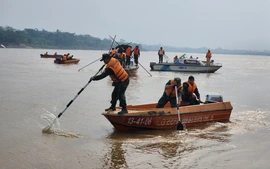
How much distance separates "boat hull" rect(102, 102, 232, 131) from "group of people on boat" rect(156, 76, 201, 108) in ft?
1.26

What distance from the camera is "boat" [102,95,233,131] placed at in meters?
8.63

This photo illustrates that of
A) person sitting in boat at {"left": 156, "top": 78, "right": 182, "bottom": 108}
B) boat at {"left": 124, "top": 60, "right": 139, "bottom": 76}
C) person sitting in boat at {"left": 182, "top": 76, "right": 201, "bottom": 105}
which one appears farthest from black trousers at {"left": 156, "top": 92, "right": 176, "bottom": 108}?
boat at {"left": 124, "top": 60, "right": 139, "bottom": 76}

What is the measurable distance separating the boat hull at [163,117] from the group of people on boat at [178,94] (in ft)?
1.26

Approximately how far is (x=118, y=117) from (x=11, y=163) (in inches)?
118

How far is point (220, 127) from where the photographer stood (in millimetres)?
9883

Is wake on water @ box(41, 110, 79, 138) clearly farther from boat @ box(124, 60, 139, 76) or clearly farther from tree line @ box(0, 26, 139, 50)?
tree line @ box(0, 26, 139, 50)

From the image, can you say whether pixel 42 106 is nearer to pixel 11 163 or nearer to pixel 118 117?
pixel 118 117

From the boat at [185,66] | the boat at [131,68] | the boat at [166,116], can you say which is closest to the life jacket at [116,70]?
the boat at [166,116]

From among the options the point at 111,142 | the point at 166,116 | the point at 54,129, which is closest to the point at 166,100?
the point at 166,116

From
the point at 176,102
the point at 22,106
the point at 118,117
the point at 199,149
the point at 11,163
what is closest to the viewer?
the point at 11,163

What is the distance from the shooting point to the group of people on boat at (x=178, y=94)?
9.44 m

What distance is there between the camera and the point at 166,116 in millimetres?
9000

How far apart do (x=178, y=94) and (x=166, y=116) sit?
2.61ft

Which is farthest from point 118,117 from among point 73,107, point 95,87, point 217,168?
point 95,87
